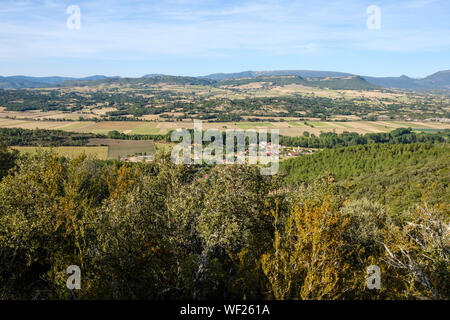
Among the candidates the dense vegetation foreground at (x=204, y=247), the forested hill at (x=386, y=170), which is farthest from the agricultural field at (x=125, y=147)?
the dense vegetation foreground at (x=204, y=247)

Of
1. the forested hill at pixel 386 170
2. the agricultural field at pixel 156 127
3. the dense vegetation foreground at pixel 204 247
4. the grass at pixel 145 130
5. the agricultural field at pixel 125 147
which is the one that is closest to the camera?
the dense vegetation foreground at pixel 204 247

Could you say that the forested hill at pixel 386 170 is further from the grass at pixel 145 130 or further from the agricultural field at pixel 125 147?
the grass at pixel 145 130

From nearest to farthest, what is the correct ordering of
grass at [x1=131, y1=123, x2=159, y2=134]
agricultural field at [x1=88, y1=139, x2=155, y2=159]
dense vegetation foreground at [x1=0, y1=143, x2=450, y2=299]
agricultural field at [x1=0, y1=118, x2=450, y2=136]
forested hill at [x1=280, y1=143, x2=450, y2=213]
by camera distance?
dense vegetation foreground at [x1=0, y1=143, x2=450, y2=299], forested hill at [x1=280, y1=143, x2=450, y2=213], agricultural field at [x1=88, y1=139, x2=155, y2=159], grass at [x1=131, y1=123, x2=159, y2=134], agricultural field at [x1=0, y1=118, x2=450, y2=136]

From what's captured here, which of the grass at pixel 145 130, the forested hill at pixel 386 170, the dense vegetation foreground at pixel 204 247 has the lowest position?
the forested hill at pixel 386 170

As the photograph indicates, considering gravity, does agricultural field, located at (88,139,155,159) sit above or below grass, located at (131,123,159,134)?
below

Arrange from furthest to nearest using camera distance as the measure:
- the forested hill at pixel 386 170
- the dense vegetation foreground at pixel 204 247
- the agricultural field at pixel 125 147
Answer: the agricultural field at pixel 125 147 < the forested hill at pixel 386 170 < the dense vegetation foreground at pixel 204 247

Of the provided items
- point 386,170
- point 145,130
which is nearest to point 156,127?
point 145,130

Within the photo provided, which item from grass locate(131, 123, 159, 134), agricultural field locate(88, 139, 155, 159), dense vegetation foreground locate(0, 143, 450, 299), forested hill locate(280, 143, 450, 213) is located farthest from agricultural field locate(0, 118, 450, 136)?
dense vegetation foreground locate(0, 143, 450, 299)

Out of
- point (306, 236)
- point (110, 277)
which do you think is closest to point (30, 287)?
point (110, 277)

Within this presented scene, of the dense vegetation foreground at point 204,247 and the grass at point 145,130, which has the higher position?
the grass at point 145,130

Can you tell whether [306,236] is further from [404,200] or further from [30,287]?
[404,200]

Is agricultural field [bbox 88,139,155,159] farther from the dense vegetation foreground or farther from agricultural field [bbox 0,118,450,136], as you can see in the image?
the dense vegetation foreground

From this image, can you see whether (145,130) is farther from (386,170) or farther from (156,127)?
(386,170)
